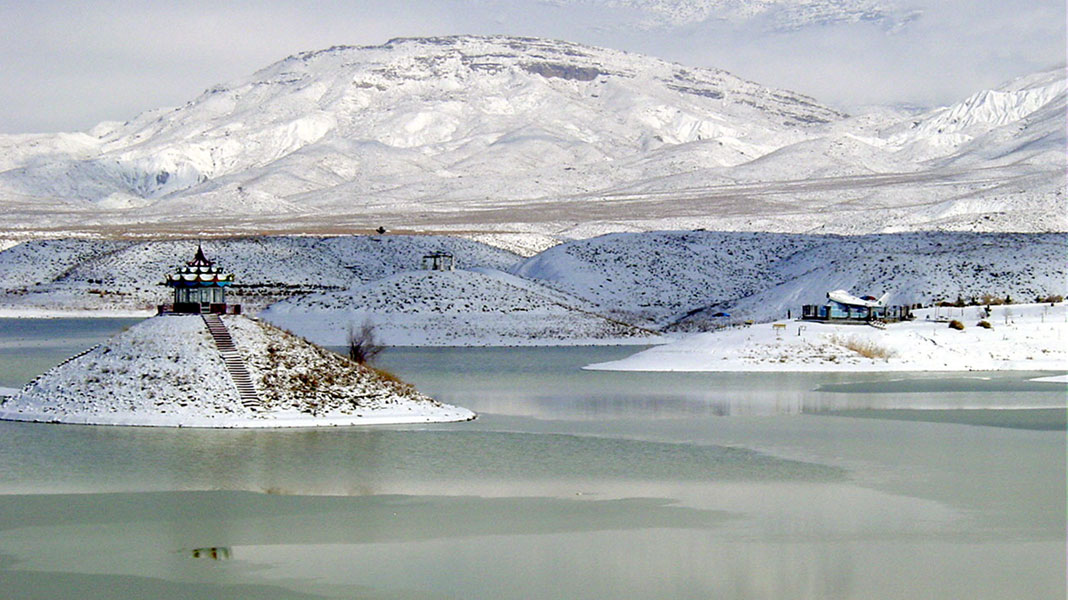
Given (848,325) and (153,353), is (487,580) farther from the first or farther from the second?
(848,325)

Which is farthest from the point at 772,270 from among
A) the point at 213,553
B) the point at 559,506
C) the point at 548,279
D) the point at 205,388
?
the point at 213,553

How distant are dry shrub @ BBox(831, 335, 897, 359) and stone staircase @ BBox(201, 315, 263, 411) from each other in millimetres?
34728

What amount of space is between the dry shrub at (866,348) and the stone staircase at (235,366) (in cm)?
3473

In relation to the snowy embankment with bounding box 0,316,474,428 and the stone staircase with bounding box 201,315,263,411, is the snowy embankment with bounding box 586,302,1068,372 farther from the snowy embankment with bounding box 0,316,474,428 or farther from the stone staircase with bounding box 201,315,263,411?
the stone staircase with bounding box 201,315,263,411

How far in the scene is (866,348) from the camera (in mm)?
71250

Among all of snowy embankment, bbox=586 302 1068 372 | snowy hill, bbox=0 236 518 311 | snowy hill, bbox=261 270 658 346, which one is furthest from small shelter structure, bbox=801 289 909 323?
snowy hill, bbox=0 236 518 311

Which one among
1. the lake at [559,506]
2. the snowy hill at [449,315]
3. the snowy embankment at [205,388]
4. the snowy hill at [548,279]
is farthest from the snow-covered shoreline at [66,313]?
the lake at [559,506]

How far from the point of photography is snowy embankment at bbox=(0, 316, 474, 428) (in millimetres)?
43781

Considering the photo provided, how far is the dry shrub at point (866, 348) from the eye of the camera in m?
71.0

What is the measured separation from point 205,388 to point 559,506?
1722cm

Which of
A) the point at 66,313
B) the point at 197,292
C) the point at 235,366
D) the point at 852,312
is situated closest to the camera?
the point at 235,366

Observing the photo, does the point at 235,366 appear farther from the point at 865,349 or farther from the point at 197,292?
the point at 865,349

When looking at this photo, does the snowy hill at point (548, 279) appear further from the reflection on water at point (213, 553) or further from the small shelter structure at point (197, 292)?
the reflection on water at point (213, 553)

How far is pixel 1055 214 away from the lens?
520ft
